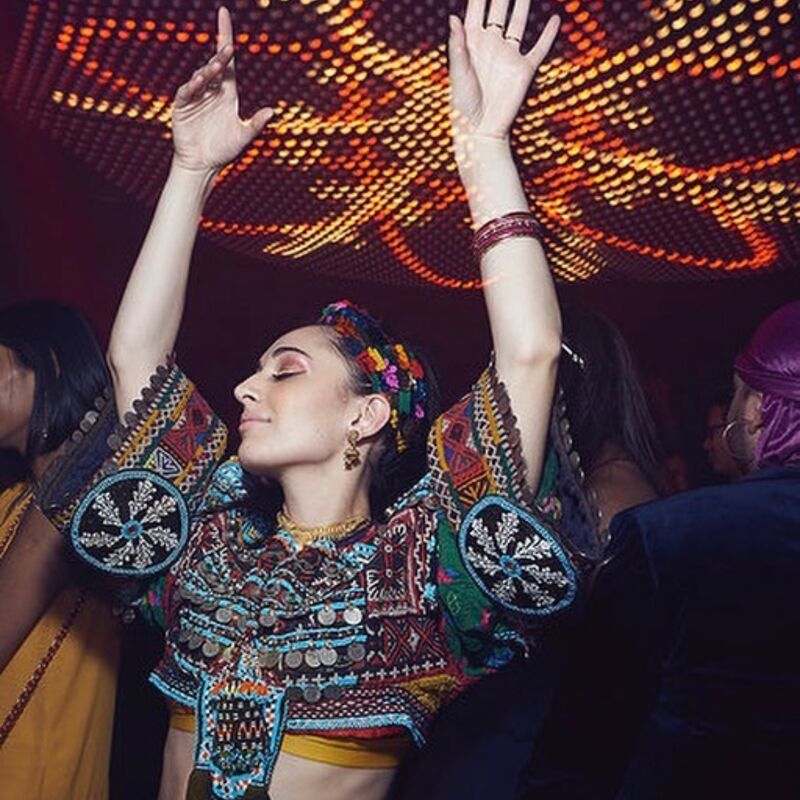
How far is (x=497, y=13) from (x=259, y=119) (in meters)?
0.50

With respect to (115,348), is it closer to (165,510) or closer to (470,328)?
(165,510)

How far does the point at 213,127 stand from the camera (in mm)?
1934

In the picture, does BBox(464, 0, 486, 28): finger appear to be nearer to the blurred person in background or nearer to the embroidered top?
the embroidered top


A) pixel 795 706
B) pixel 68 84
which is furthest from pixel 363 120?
pixel 795 706

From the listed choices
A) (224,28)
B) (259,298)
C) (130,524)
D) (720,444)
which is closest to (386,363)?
(130,524)

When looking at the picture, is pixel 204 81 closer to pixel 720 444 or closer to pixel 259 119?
pixel 259 119

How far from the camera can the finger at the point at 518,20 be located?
159cm

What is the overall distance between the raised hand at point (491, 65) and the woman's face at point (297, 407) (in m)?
0.53

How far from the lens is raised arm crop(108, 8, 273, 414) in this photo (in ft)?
6.11

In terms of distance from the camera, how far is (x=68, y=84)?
1.94 m

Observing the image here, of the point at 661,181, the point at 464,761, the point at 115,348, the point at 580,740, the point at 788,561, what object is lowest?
the point at 464,761

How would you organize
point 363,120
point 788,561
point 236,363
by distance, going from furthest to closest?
point 236,363 → point 363,120 → point 788,561

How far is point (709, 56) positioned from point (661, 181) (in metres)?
0.52

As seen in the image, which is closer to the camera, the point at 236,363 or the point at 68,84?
the point at 68,84
